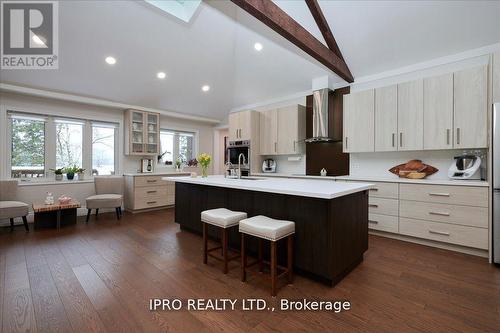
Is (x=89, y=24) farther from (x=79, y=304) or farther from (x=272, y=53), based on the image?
(x=79, y=304)

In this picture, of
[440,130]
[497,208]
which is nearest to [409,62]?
[440,130]

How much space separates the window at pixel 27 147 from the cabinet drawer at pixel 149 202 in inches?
69.4

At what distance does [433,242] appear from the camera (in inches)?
119

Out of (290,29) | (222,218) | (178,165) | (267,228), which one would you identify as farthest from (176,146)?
(267,228)

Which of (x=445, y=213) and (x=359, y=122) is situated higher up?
(x=359, y=122)

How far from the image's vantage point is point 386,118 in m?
3.61

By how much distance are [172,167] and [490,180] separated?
6.09 m

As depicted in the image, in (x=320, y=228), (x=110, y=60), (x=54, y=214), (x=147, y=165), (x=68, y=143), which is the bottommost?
(x=54, y=214)

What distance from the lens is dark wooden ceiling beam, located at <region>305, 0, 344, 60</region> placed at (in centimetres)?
307

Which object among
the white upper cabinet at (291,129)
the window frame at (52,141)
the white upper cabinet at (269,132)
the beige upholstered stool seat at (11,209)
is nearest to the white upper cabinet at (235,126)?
the white upper cabinet at (269,132)

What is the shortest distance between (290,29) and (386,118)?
202 cm

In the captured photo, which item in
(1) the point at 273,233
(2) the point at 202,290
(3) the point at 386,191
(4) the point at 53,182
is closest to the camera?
(1) the point at 273,233

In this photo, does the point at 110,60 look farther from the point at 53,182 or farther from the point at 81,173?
the point at 53,182

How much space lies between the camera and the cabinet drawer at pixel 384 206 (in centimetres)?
326
